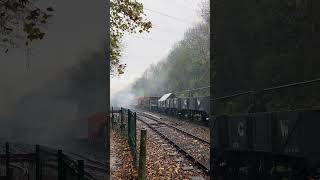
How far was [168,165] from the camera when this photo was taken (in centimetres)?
736

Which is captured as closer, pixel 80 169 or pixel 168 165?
pixel 80 169

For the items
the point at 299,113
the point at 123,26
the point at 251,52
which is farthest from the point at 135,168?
the point at 299,113

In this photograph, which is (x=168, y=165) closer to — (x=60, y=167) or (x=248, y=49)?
(x=248, y=49)

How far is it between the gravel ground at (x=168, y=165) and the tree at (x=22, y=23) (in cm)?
339

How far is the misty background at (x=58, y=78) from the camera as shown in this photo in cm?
314

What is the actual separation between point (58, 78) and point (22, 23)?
0.53 m

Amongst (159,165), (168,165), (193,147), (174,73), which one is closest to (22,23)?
(159,165)

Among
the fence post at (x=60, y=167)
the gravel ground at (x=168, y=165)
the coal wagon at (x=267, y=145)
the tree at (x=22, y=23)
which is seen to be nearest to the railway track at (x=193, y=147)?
the gravel ground at (x=168, y=165)

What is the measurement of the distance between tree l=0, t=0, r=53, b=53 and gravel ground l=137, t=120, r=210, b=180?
3391 mm

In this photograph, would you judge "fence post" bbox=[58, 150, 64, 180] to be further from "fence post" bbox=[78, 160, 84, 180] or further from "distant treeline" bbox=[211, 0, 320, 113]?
"distant treeline" bbox=[211, 0, 320, 113]

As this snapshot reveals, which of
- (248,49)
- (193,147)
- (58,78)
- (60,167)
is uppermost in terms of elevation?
(248,49)

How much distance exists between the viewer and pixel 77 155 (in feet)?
10.9

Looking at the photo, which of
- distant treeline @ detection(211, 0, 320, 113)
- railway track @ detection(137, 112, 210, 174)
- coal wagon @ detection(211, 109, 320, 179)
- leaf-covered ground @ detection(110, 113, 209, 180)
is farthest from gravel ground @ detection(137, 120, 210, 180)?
distant treeline @ detection(211, 0, 320, 113)

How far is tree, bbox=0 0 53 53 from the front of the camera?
10.2 ft
